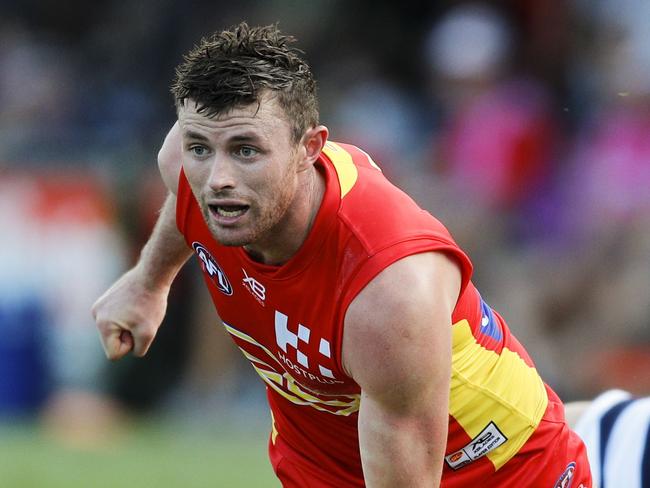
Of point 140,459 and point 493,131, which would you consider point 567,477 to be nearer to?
point 140,459

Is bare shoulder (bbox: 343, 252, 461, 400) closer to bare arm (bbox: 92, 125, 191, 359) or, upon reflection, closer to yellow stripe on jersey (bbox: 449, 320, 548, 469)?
yellow stripe on jersey (bbox: 449, 320, 548, 469)

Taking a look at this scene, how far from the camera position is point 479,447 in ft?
13.2

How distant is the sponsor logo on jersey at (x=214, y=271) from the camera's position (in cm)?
401

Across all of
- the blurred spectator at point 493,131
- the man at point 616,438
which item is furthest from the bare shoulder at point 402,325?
the blurred spectator at point 493,131

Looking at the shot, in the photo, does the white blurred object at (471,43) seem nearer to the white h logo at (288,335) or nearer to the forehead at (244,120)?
the white h logo at (288,335)

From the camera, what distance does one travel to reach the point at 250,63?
3506 mm

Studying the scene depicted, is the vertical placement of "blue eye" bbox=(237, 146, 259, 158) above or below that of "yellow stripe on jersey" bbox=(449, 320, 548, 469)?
above

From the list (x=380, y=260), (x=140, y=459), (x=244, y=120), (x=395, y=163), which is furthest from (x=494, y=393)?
(x=395, y=163)

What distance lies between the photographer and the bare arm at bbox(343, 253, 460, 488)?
3.38 meters

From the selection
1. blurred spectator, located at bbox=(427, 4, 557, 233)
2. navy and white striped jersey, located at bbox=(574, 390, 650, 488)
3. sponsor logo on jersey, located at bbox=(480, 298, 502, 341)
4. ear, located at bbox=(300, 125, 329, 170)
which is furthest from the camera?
blurred spectator, located at bbox=(427, 4, 557, 233)

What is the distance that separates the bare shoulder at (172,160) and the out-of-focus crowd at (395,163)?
15.8 ft

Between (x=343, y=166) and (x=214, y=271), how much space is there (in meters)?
0.55

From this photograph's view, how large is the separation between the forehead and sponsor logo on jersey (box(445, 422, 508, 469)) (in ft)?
3.83

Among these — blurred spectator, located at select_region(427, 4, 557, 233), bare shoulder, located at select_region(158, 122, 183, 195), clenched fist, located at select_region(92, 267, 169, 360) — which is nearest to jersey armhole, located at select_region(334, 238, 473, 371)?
bare shoulder, located at select_region(158, 122, 183, 195)
